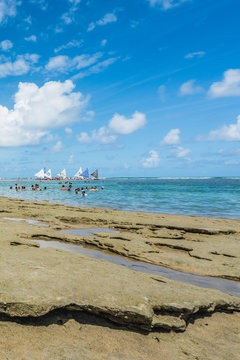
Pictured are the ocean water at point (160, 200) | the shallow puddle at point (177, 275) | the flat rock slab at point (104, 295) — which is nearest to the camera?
the flat rock slab at point (104, 295)

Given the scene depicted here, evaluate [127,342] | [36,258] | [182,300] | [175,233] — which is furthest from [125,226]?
[127,342]

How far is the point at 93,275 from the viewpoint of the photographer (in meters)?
5.81

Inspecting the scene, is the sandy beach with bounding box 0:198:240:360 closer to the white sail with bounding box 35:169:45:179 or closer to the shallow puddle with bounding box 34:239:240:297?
the shallow puddle with bounding box 34:239:240:297

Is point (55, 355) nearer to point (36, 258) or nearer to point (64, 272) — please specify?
point (64, 272)

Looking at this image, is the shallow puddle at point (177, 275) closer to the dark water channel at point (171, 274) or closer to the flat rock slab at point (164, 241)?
the dark water channel at point (171, 274)

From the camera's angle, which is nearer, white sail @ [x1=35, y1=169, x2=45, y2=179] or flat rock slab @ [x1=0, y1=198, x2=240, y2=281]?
flat rock slab @ [x1=0, y1=198, x2=240, y2=281]

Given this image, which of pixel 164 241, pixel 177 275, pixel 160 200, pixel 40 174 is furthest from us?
pixel 40 174

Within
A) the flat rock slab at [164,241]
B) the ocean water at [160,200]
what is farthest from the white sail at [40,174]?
the flat rock slab at [164,241]

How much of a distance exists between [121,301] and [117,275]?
4.90ft

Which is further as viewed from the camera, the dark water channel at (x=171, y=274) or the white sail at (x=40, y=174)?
the white sail at (x=40, y=174)

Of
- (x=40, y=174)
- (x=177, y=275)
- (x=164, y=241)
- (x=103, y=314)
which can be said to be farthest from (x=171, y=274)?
(x=40, y=174)

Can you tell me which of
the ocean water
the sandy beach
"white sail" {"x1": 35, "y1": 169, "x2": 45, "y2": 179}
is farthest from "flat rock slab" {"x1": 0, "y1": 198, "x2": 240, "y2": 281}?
"white sail" {"x1": 35, "y1": 169, "x2": 45, "y2": 179}

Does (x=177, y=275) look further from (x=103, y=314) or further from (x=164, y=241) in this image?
(x=103, y=314)

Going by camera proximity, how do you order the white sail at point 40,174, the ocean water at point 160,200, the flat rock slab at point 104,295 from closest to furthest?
1. the flat rock slab at point 104,295
2. the ocean water at point 160,200
3. the white sail at point 40,174
